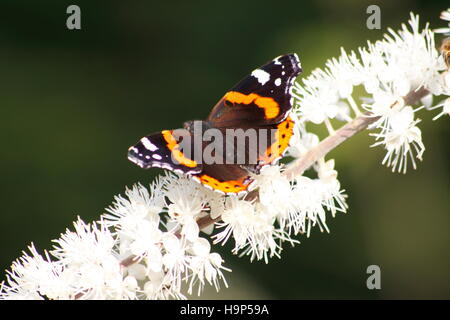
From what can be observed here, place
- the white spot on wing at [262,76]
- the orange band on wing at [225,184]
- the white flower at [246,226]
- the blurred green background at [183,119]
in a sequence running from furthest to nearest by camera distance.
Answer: the blurred green background at [183,119], the white spot on wing at [262,76], the white flower at [246,226], the orange band on wing at [225,184]

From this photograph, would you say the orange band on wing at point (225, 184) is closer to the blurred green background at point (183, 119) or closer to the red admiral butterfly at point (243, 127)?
the red admiral butterfly at point (243, 127)

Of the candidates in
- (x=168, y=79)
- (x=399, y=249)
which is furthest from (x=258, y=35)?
(x=399, y=249)

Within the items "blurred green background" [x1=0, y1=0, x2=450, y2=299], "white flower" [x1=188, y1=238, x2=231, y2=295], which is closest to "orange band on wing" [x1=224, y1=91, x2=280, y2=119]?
"white flower" [x1=188, y1=238, x2=231, y2=295]

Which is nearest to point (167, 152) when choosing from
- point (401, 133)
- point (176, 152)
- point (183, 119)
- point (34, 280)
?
point (176, 152)

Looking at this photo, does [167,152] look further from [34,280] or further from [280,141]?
[34,280]

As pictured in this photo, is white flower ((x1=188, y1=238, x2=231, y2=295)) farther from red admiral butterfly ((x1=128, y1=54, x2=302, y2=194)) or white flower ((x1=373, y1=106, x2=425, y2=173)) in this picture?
white flower ((x1=373, y1=106, x2=425, y2=173))

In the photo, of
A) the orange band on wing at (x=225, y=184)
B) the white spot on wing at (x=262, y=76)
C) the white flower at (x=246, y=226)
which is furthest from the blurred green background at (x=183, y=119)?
the orange band on wing at (x=225, y=184)
